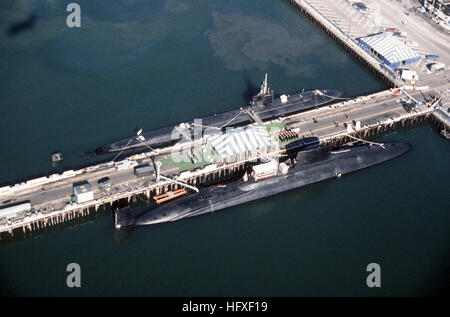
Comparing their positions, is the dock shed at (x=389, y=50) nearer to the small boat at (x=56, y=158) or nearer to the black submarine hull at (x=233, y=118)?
the black submarine hull at (x=233, y=118)

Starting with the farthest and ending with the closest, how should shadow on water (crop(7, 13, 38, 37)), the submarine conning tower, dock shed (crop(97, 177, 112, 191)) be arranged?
shadow on water (crop(7, 13, 38, 37)) → the submarine conning tower → dock shed (crop(97, 177, 112, 191))

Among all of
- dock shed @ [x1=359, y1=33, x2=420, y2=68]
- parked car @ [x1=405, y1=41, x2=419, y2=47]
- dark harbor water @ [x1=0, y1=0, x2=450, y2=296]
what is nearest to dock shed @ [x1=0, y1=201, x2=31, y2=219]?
dark harbor water @ [x1=0, y1=0, x2=450, y2=296]

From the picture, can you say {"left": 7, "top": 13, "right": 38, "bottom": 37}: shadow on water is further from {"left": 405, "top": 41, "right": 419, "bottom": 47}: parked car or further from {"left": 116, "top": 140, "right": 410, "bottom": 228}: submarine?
{"left": 405, "top": 41, "right": 419, "bottom": 47}: parked car

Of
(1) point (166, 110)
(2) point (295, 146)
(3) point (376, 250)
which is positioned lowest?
(3) point (376, 250)

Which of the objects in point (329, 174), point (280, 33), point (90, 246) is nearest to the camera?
point (90, 246)

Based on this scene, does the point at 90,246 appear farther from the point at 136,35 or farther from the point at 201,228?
the point at 136,35
